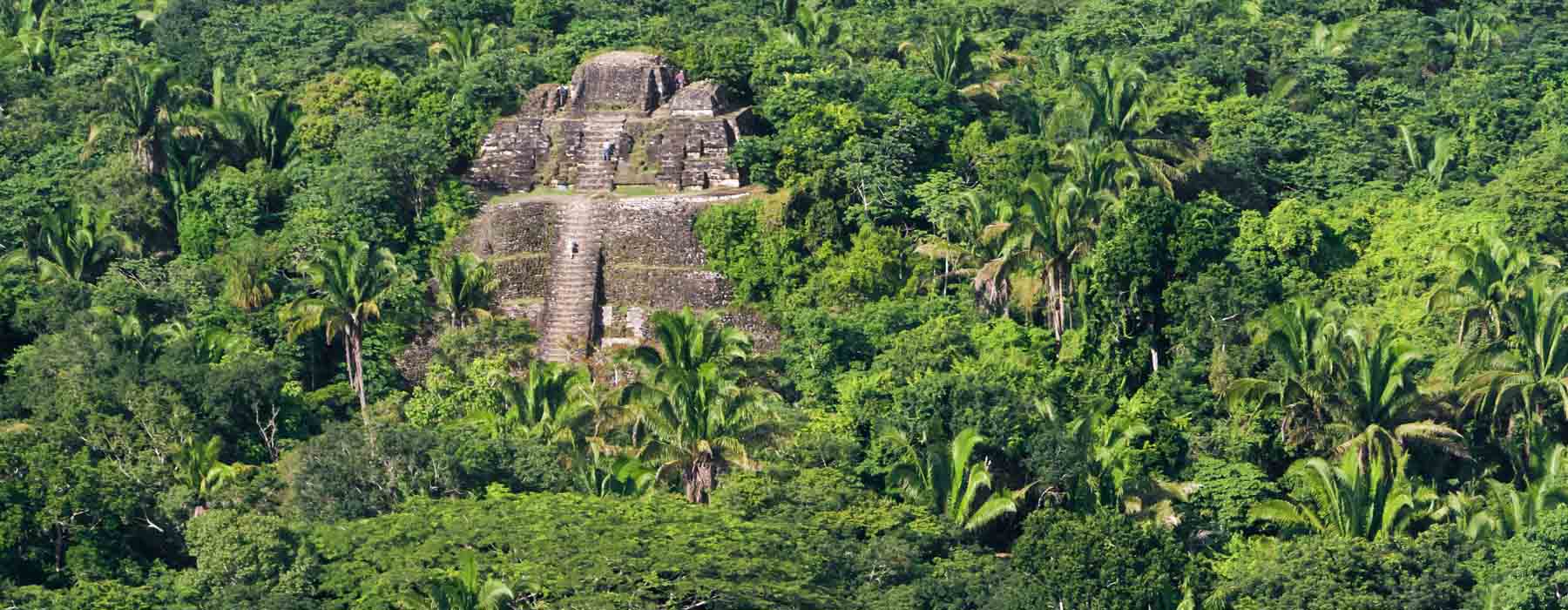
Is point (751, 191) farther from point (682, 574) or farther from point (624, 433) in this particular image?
point (682, 574)

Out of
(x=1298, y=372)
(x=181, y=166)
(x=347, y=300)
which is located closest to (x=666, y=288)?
(x=347, y=300)

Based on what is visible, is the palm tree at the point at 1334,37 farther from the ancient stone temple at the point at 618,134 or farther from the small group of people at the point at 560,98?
the small group of people at the point at 560,98

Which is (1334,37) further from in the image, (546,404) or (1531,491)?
(546,404)

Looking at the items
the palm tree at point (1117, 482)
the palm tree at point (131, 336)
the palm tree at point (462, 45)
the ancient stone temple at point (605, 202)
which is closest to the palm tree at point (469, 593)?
the palm tree at point (1117, 482)

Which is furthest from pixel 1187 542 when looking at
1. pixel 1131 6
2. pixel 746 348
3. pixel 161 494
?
pixel 1131 6

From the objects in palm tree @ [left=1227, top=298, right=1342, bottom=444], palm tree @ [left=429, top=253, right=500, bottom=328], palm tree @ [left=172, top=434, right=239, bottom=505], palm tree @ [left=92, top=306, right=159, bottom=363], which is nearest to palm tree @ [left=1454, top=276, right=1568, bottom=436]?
palm tree @ [left=1227, top=298, right=1342, bottom=444]

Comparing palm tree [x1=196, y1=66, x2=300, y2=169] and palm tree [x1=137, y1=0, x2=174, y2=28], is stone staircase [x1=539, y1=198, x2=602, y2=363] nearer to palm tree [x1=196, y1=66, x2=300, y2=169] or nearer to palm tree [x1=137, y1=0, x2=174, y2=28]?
palm tree [x1=196, y1=66, x2=300, y2=169]
